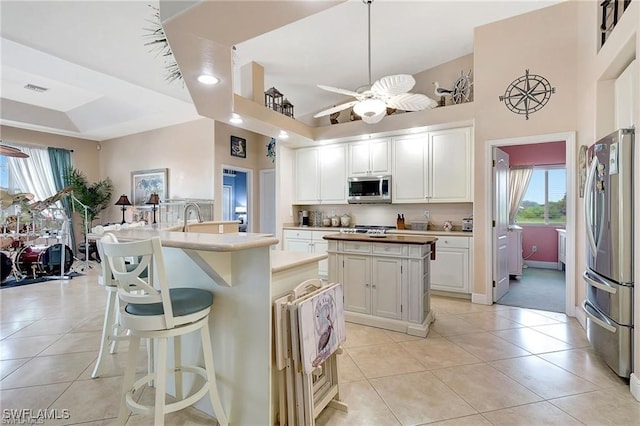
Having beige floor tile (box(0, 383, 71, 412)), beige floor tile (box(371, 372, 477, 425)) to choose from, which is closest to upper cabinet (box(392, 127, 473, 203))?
beige floor tile (box(371, 372, 477, 425))

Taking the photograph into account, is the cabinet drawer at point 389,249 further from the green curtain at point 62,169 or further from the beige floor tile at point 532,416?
the green curtain at point 62,169

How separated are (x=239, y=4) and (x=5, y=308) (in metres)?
4.70

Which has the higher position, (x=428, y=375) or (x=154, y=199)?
(x=154, y=199)

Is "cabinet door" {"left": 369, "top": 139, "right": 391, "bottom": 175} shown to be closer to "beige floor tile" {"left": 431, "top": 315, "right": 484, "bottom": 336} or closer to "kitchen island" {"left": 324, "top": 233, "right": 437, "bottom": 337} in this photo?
"kitchen island" {"left": 324, "top": 233, "right": 437, "bottom": 337}

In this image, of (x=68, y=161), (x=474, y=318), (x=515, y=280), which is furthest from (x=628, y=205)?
(x=68, y=161)

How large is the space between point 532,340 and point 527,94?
286cm

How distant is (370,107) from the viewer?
3.04 metres

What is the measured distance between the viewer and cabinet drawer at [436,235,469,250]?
4.06m

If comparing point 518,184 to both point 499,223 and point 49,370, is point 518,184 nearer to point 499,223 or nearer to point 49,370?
point 499,223

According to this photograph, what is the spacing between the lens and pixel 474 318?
338cm

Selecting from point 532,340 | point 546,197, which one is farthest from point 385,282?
point 546,197

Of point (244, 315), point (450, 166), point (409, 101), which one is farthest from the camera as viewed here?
point (450, 166)

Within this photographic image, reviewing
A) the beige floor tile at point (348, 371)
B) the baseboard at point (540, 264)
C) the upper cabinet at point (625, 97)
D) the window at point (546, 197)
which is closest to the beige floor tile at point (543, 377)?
the beige floor tile at point (348, 371)

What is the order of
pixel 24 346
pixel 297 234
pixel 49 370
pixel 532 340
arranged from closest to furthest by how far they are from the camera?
1. pixel 49 370
2. pixel 24 346
3. pixel 532 340
4. pixel 297 234
